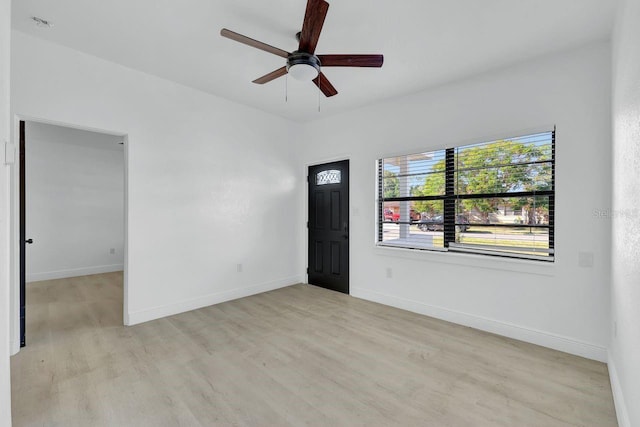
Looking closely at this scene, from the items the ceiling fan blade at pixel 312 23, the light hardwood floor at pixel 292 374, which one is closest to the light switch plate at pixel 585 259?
the light hardwood floor at pixel 292 374

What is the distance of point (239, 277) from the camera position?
442 centimetres

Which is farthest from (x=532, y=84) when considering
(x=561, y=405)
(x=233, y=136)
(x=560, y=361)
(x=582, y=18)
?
(x=233, y=136)

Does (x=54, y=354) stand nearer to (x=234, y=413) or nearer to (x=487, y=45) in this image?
(x=234, y=413)

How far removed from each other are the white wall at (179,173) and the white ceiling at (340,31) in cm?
28

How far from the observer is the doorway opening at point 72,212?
531cm

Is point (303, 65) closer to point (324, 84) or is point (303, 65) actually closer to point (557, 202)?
point (324, 84)

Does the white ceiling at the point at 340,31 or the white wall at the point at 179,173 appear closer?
the white ceiling at the point at 340,31

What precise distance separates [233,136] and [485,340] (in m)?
4.06

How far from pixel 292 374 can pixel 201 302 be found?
2.10 meters

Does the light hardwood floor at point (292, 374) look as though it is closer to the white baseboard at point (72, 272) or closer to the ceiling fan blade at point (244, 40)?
the white baseboard at point (72, 272)

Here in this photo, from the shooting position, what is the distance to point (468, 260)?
3371 mm

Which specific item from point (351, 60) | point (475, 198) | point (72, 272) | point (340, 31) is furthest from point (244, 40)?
point (72, 272)

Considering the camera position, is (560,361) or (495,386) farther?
(560,361)
